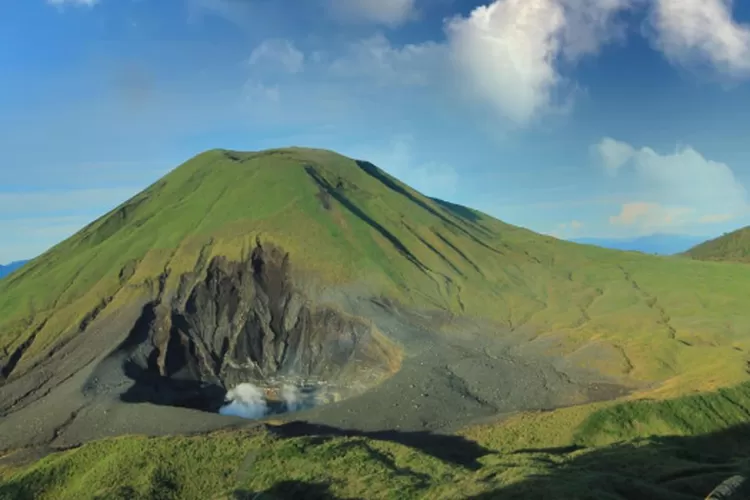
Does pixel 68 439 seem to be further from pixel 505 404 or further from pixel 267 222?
pixel 267 222

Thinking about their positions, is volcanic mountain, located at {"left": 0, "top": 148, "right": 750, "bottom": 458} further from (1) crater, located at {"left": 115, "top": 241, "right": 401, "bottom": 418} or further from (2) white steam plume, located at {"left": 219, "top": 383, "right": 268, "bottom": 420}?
(2) white steam plume, located at {"left": 219, "top": 383, "right": 268, "bottom": 420}

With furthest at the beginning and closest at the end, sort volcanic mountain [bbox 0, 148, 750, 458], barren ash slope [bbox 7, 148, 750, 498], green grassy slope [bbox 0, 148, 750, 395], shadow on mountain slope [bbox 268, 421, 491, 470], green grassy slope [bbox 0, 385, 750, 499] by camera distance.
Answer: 1. green grassy slope [bbox 0, 148, 750, 395]
2. volcanic mountain [bbox 0, 148, 750, 458]
3. barren ash slope [bbox 7, 148, 750, 498]
4. shadow on mountain slope [bbox 268, 421, 491, 470]
5. green grassy slope [bbox 0, 385, 750, 499]

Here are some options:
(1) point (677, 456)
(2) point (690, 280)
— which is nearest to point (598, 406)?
(1) point (677, 456)

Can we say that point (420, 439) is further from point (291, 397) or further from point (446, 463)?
point (291, 397)

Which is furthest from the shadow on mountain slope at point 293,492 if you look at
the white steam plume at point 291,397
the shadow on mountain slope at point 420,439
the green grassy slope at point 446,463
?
the white steam plume at point 291,397

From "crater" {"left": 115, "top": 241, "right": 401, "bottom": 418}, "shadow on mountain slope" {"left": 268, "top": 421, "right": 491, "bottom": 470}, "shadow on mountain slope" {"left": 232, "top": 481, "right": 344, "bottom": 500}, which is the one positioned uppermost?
"crater" {"left": 115, "top": 241, "right": 401, "bottom": 418}

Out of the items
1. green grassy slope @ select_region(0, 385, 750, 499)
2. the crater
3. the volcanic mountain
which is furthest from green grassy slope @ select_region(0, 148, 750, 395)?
green grassy slope @ select_region(0, 385, 750, 499)
